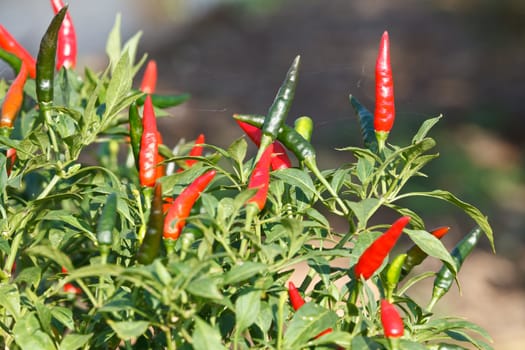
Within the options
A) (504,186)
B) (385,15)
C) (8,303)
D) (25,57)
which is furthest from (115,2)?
(8,303)

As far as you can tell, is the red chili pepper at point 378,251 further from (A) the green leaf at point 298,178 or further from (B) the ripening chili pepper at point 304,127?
(B) the ripening chili pepper at point 304,127

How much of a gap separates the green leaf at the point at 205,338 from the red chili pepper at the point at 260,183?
21 cm

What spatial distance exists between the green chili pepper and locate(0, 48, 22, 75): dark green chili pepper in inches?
36.8

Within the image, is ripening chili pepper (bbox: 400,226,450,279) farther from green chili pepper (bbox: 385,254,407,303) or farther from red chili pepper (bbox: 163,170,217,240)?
red chili pepper (bbox: 163,170,217,240)

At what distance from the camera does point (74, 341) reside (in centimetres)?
118

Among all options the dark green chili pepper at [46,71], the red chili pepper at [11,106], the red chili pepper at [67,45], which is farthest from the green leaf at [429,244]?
the red chili pepper at [67,45]

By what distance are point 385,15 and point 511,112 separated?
2.76 meters

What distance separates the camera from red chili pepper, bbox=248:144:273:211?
1184mm

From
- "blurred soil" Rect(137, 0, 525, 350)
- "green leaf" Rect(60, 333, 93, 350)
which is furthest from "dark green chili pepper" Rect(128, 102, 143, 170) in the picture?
"blurred soil" Rect(137, 0, 525, 350)

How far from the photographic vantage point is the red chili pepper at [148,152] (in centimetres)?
132

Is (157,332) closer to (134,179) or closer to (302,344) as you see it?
(302,344)

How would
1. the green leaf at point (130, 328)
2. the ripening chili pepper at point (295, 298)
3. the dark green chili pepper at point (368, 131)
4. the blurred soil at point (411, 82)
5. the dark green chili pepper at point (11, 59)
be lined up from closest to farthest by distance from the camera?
the green leaf at point (130, 328)
the ripening chili pepper at point (295, 298)
the dark green chili pepper at point (368, 131)
the dark green chili pepper at point (11, 59)
the blurred soil at point (411, 82)

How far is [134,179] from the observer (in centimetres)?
185

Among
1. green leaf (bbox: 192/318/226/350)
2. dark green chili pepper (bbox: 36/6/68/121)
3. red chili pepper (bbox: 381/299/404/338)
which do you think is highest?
dark green chili pepper (bbox: 36/6/68/121)
